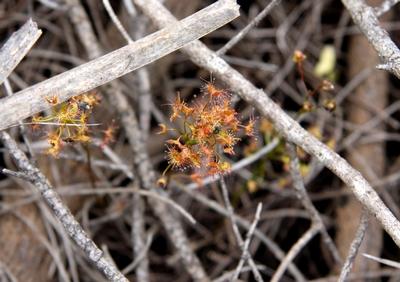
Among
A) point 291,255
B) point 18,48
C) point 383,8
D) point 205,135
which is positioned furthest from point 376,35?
point 18,48

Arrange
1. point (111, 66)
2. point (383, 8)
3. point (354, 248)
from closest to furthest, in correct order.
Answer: point (111, 66) → point (354, 248) → point (383, 8)

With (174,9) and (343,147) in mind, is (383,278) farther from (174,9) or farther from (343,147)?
(174,9)

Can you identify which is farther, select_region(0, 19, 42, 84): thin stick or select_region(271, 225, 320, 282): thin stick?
select_region(271, 225, 320, 282): thin stick

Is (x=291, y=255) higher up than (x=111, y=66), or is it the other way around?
(x=111, y=66)

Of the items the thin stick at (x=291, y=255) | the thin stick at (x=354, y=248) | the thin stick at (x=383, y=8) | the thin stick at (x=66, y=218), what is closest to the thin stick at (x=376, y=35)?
the thin stick at (x=383, y=8)

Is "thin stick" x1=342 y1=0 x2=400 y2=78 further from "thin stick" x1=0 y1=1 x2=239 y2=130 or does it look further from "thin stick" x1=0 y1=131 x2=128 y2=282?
"thin stick" x1=0 y1=131 x2=128 y2=282

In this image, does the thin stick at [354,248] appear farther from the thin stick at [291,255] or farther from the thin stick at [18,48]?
the thin stick at [18,48]

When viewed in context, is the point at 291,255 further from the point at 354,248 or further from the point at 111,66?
the point at 111,66

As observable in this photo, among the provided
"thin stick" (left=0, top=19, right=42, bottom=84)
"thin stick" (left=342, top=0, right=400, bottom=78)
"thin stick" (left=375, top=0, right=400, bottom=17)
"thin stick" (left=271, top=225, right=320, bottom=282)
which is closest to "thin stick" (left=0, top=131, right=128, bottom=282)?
"thin stick" (left=0, top=19, right=42, bottom=84)

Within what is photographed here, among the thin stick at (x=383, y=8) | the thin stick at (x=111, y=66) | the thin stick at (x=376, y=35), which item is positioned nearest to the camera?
the thin stick at (x=111, y=66)

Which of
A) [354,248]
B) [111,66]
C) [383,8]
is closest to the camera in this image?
[111,66]

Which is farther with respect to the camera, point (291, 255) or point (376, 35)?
point (291, 255)

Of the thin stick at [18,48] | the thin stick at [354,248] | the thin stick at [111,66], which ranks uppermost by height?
the thin stick at [18,48]
